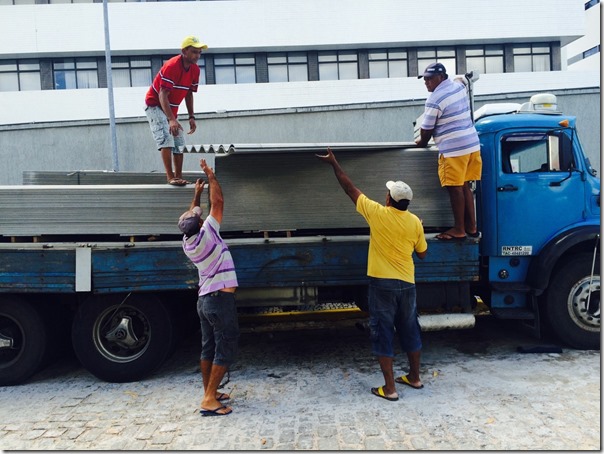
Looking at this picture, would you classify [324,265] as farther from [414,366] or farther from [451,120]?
[451,120]

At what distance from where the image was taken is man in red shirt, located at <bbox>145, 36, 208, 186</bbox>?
192 inches

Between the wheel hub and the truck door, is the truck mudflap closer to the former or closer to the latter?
the wheel hub

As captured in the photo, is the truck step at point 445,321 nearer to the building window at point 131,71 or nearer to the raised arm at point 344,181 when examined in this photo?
the raised arm at point 344,181

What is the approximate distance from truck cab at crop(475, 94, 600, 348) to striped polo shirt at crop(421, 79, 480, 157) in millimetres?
473

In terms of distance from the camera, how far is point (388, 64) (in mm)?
20594

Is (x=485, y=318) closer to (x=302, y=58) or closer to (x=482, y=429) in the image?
(x=482, y=429)

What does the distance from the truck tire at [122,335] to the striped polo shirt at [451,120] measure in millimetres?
3124

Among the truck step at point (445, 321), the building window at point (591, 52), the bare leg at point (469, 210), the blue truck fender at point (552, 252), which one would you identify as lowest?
the truck step at point (445, 321)

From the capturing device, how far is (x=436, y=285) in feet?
15.5

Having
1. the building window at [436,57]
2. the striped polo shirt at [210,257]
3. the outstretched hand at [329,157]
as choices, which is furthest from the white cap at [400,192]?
the building window at [436,57]

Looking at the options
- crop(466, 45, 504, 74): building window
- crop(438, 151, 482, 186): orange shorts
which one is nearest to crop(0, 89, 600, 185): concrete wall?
crop(438, 151, 482, 186): orange shorts

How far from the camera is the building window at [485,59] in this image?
21.0 metres

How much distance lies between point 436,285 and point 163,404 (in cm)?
278

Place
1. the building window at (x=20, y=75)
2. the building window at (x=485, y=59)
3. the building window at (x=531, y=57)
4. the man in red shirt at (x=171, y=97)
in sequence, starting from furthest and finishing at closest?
the building window at (x=531, y=57), the building window at (x=485, y=59), the building window at (x=20, y=75), the man in red shirt at (x=171, y=97)
